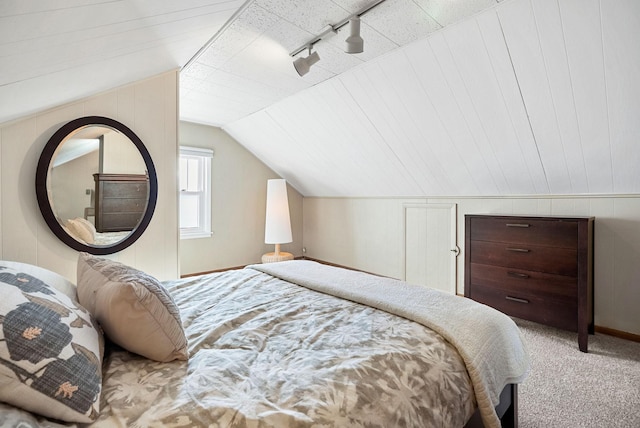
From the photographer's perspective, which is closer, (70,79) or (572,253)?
(70,79)

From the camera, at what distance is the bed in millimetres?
750

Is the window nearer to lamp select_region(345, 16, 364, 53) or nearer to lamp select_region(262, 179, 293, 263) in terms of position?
lamp select_region(262, 179, 293, 263)

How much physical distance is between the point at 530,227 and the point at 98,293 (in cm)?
280

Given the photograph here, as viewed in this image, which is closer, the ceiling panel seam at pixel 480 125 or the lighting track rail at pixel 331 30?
the lighting track rail at pixel 331 30

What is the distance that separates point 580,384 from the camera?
1.86m

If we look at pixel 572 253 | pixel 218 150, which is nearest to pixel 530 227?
pixel 572 253

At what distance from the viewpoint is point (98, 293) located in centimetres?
100

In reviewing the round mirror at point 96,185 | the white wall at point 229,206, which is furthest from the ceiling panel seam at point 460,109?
the white wall at point 229,206

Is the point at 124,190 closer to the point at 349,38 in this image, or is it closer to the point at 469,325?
the point at 349,38

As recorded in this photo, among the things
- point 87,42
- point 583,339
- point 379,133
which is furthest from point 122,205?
point 583,339

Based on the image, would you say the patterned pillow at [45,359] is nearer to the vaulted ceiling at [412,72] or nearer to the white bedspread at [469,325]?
the vaulted ceiling at [412,72]

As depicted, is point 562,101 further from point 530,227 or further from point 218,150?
point 218,150

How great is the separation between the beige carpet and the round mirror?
264cm

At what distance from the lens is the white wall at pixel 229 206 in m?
4.24
